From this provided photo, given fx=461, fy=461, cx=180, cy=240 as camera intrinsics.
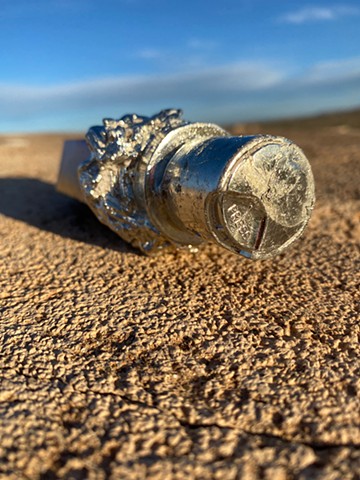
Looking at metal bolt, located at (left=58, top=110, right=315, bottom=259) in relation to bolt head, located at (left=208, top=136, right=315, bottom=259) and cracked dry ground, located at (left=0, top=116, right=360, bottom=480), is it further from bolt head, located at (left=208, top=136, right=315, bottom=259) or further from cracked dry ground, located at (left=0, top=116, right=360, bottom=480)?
cracked dry ground, located at (left=0, top=116, right=360, bottom=480)

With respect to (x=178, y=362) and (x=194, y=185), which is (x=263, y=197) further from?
(x=178, y=362)

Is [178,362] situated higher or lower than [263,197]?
lower

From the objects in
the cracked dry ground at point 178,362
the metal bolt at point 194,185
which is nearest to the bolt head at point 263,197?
the metal bolt at point 194,185

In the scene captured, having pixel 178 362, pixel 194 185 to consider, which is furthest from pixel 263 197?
pixel 178 362

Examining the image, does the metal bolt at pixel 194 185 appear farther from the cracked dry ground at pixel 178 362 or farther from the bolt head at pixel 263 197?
the cracked dry ground at pixel 178 362

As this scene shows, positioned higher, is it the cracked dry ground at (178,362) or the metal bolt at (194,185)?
the metal bolt at (194,185)

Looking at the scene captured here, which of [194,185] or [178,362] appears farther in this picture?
[194,185]
